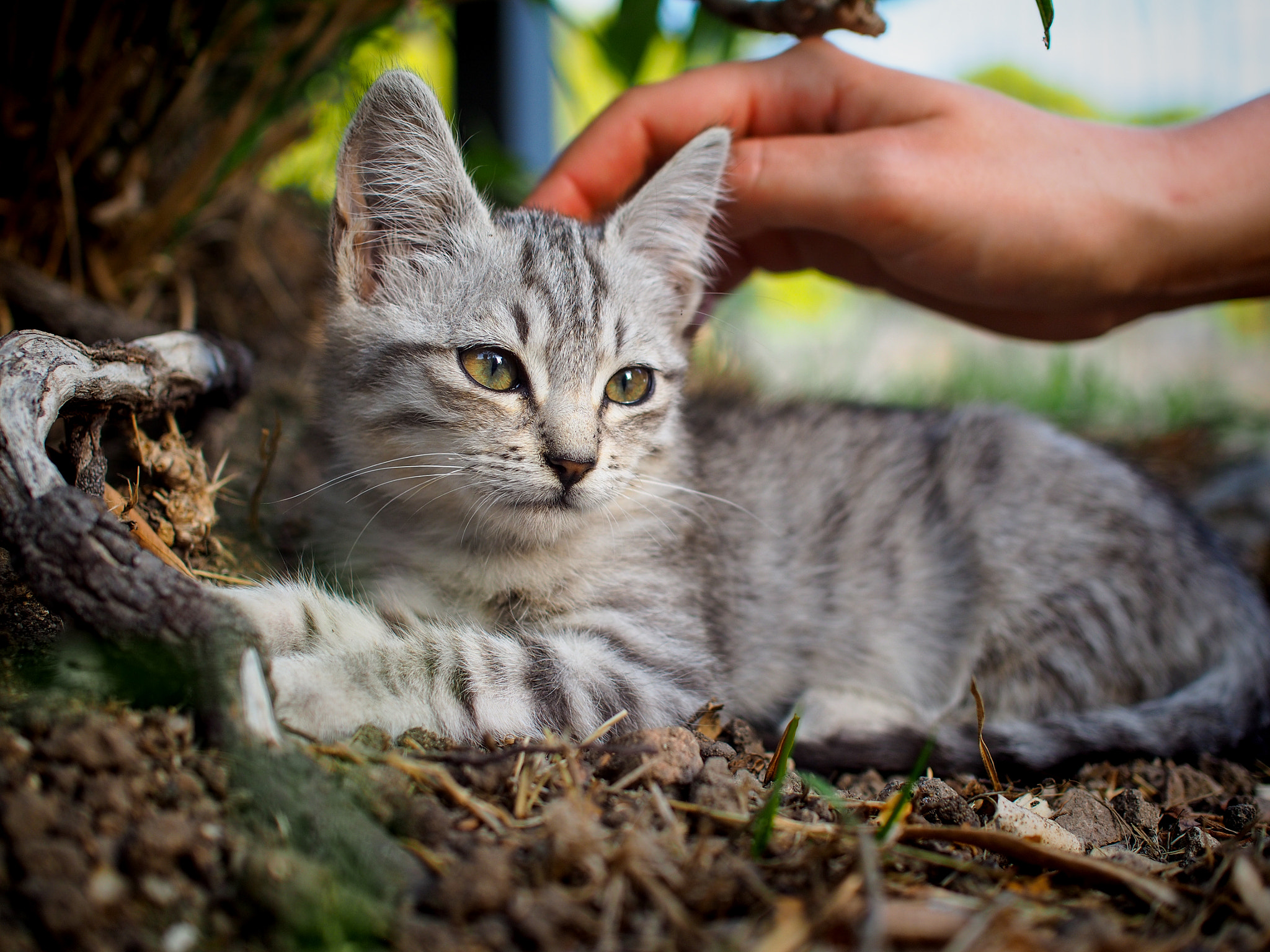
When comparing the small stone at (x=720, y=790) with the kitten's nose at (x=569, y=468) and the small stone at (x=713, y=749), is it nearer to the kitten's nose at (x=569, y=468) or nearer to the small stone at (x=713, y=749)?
the small stone at (x=713, y=749)

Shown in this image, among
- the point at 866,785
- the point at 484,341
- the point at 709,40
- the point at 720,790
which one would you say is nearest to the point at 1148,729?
the point at 866,785

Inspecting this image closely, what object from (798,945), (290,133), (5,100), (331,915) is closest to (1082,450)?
(798,945)

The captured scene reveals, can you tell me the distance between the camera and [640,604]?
1902 millimetres

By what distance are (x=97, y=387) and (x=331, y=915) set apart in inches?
45.1

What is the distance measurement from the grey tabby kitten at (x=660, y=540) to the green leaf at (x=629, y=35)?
44.5 inches

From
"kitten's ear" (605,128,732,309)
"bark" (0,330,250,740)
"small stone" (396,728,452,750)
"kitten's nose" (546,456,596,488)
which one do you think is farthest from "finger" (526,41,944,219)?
"small stone" (396,728,452,750)

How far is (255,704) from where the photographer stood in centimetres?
115

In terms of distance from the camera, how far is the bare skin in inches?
83.0

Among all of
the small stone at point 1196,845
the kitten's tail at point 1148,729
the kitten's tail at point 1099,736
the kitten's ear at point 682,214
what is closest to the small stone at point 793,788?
the kitten's tail at point 1099,736

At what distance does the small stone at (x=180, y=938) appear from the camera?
32.9 inches

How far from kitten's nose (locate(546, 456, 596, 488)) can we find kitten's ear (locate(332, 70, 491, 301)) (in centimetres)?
68

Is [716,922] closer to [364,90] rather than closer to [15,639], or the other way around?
[15,639]

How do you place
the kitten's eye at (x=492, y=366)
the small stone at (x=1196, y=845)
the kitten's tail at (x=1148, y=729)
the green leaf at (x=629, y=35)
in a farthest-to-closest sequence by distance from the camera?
the green leaf at (x=629, y=35), the kitten's tail at (x=1148, y=729), the kitten's eye at (x=492, y=366), the small stone at (x=1196, y=845)

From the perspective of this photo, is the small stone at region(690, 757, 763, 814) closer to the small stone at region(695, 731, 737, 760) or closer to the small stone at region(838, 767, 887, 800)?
the small stone at region(695, 731, 737, 760)
